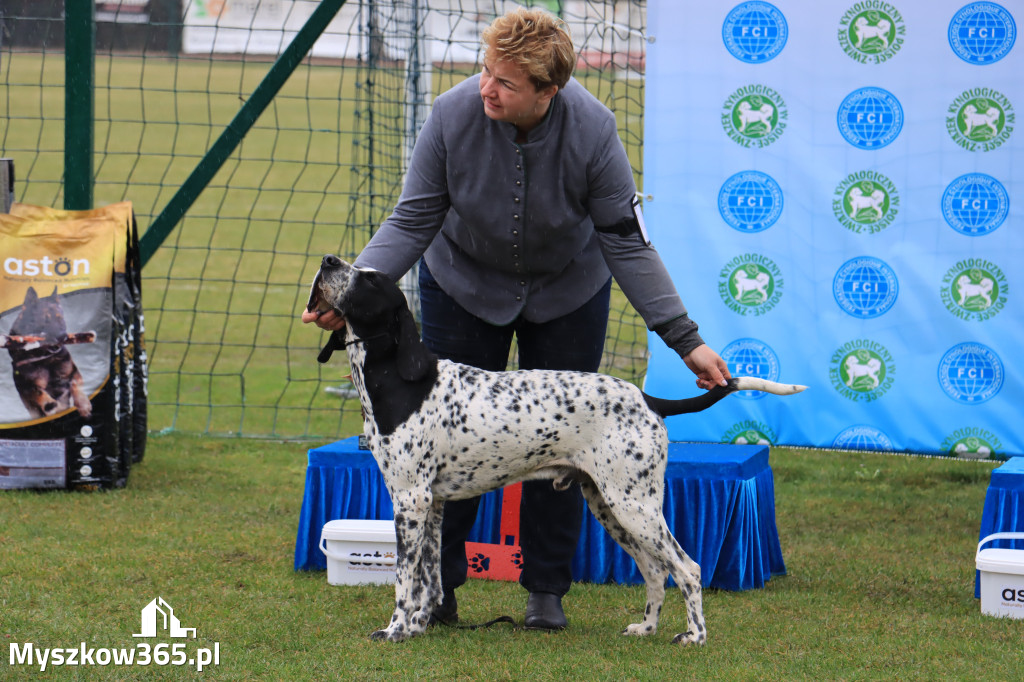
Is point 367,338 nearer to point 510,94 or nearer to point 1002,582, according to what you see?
point 510,94

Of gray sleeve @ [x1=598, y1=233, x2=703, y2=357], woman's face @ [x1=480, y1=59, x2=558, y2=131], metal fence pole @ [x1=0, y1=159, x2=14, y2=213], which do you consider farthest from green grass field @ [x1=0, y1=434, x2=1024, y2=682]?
woman's face @ [x1=480, y1=59, x2=558, y2=131]

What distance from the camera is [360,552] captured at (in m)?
4.02

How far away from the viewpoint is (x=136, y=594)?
3.83 metres

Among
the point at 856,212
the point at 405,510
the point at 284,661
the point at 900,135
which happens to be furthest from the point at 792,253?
the point at 284,661

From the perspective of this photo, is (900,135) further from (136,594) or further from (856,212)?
(136,594)

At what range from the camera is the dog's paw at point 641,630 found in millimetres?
3475

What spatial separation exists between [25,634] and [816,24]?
4355mm

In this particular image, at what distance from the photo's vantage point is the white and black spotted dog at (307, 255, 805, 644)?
3.21 meters

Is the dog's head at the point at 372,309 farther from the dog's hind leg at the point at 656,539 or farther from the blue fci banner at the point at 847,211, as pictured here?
the blue fci banner at the point at 847,211

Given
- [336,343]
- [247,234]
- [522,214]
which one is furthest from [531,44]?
[247,234]

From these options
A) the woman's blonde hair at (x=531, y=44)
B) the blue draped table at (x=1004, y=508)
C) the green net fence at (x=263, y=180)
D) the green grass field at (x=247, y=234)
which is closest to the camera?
the woman's blonde hair at (x=531, y=44)

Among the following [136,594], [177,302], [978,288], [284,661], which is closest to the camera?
[284,661]

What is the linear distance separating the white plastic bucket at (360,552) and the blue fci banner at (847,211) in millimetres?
2103

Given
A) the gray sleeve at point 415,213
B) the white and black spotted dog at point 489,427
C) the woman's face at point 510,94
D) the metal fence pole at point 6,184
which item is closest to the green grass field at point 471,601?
the white and black spotted dog at point 489,427
